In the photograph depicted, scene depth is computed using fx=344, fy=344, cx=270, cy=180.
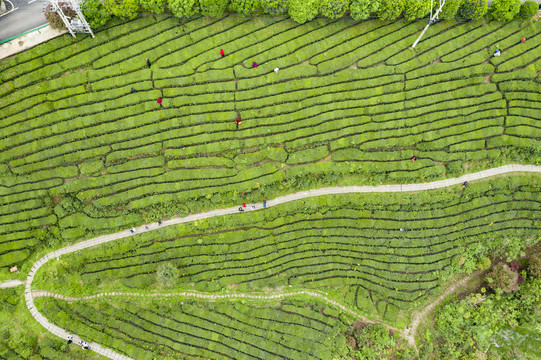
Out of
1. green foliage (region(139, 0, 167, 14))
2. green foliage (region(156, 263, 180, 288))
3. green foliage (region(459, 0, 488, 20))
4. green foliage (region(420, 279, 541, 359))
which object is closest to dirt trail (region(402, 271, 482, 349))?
green foliage (region(420, 279, 541, 359))

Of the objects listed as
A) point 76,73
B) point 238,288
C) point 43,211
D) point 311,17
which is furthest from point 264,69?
point 43,211

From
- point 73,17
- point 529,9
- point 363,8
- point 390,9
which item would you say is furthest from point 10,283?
point 529,9

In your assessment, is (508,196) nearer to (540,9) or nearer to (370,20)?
(540,9)

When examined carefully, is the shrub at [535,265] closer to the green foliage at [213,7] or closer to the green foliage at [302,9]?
the green foliage at [302,9]

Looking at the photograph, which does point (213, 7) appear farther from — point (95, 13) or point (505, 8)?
point (505, 8)

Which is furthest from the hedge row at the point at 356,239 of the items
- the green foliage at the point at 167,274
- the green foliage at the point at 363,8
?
the green foliage at the point at 363,8

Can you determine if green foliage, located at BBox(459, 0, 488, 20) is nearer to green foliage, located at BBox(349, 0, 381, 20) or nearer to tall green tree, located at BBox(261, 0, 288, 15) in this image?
green foliage, located at BBox(349, 0, 381, 20)
